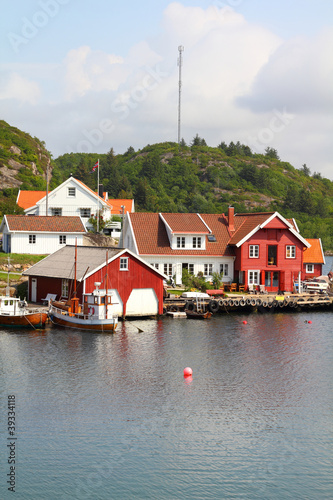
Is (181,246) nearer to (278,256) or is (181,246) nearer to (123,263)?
(278,256)

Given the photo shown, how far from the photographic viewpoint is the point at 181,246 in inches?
2670

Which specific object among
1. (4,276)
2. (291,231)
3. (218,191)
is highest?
(218,191)

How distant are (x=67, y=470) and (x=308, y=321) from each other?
38297 millimetres

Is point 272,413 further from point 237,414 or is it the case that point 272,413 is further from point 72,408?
point 72,408

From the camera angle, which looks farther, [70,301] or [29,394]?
[70,301]

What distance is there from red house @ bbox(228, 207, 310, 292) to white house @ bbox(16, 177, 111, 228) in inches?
1001

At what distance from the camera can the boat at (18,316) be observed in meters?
48.4

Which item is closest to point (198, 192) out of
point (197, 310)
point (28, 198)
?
point (28, 198)

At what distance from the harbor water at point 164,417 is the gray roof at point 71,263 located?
25.5 ft

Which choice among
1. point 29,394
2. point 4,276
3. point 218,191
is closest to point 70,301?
point 4,276

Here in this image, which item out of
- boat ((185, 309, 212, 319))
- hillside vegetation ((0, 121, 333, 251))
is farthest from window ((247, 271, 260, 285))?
hillside vegetation ((0, 121, 333, 251))

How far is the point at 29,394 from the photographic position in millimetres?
31812

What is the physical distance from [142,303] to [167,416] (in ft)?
85.0

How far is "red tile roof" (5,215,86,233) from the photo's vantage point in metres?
70.3
